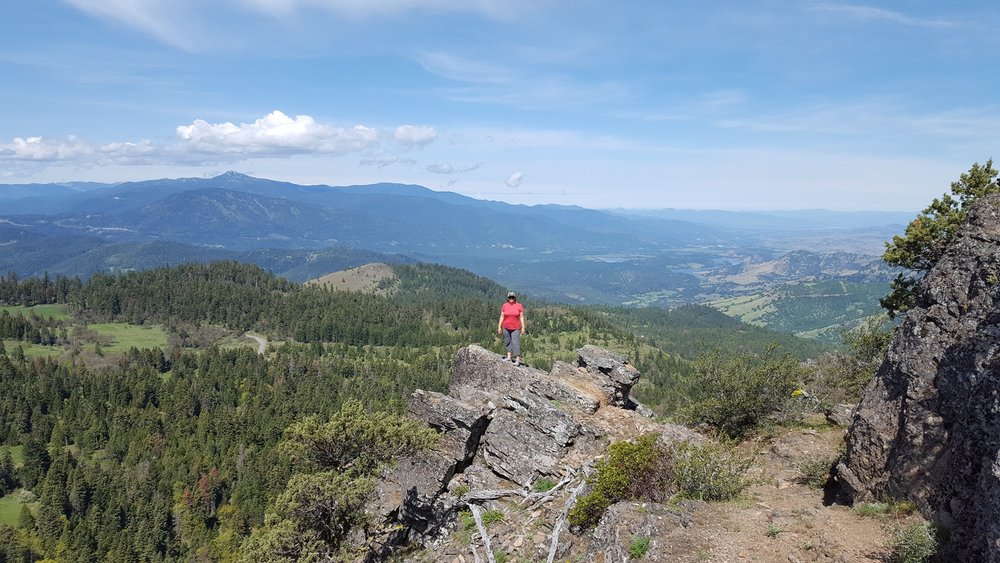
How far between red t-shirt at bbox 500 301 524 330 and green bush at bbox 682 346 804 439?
11.6m

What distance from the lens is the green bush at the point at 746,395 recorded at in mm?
27688

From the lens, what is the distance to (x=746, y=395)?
27750 mm

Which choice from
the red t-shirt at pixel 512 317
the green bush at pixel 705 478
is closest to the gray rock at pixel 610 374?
the red t-shirt at pixel 512 317

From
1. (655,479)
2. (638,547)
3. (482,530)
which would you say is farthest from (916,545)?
(482,530)

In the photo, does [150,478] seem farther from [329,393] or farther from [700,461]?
[700,461]

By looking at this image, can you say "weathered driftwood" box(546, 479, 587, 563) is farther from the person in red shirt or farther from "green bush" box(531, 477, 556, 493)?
the person in red shirt

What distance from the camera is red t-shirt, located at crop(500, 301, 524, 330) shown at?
91.9 feet

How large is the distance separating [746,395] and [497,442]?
14084 mm

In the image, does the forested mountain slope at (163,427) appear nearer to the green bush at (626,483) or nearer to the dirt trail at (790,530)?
the green bush at (626,483)

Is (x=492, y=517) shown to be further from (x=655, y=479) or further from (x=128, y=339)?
(x=128, y=339)

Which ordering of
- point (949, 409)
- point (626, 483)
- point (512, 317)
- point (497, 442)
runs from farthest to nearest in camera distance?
1. point (512, 317)
2. point (497, 442)
3. point (626, 483)
4. point (949, 409)

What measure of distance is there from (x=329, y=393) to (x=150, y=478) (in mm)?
43276

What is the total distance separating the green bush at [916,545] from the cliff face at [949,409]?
1.59 feet

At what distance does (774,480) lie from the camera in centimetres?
2100
